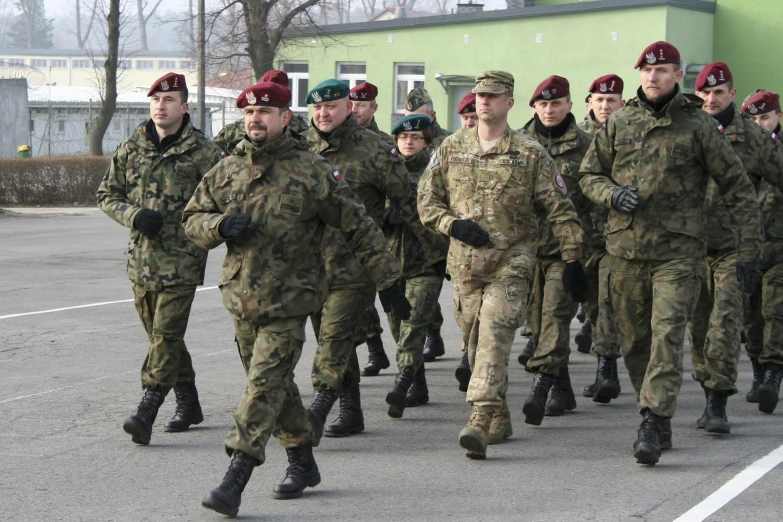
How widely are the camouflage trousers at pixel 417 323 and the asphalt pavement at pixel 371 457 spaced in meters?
0.39

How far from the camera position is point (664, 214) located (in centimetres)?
718

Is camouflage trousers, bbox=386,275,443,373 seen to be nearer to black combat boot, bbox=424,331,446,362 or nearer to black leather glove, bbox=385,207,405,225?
black leather glove, bbox=385,207,405,225

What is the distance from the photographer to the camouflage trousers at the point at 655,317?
23.0 ft

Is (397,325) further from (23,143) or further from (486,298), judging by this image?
(23,143)

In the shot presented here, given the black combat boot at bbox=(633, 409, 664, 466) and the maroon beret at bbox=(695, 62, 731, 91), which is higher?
the maroon beret at bbox=(695, 62, 731, 91)

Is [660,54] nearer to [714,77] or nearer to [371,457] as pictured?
[714,77]

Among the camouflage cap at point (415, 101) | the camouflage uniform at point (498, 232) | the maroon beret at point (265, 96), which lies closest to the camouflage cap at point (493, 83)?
the camouflage uniform at point (498, 232)

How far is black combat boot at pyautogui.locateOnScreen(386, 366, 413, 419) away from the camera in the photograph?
8.32m

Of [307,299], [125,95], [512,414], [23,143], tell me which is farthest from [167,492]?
[125,95]

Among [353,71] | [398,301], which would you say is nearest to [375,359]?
[398,301]

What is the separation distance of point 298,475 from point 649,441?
1990mm

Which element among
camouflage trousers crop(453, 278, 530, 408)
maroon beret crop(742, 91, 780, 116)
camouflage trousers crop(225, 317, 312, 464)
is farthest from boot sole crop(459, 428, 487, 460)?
maroon beret crop(742, 91, 780, 116)

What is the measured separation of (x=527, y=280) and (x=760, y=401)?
7.58 ft

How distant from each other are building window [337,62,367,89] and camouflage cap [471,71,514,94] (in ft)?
109
